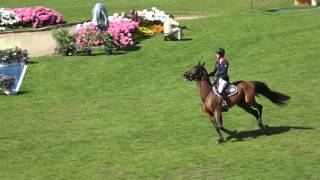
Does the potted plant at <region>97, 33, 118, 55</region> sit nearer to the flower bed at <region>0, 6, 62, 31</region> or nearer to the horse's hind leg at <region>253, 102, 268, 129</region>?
the flower bed at <region>0, 6, 62, 31</region>

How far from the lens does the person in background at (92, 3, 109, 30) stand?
33625 mm

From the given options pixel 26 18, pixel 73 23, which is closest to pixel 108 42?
pixel 73 23

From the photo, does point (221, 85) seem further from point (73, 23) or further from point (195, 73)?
point (73, 23)

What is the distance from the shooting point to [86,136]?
19812 millimetres

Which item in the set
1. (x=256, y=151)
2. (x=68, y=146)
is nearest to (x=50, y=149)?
(x=68, y=146)

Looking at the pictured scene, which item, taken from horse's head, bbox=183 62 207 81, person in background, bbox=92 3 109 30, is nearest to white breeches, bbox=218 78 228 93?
horse's head, bbox=183 62 207 81

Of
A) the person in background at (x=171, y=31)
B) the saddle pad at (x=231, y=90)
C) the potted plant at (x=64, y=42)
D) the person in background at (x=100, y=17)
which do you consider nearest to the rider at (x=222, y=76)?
the saddle pad at (x=231, y=90)

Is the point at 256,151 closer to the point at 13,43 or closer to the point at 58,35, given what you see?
the point at 58,35

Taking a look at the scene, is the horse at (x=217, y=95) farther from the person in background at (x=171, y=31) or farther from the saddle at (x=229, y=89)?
the person in background at (x=171, y=31)

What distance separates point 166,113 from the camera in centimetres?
2234

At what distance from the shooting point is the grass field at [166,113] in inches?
637

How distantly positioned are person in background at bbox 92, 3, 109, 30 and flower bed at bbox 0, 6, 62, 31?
169 inches

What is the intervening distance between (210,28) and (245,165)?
21813 millimetres

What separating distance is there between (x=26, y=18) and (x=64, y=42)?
5.09 metres
